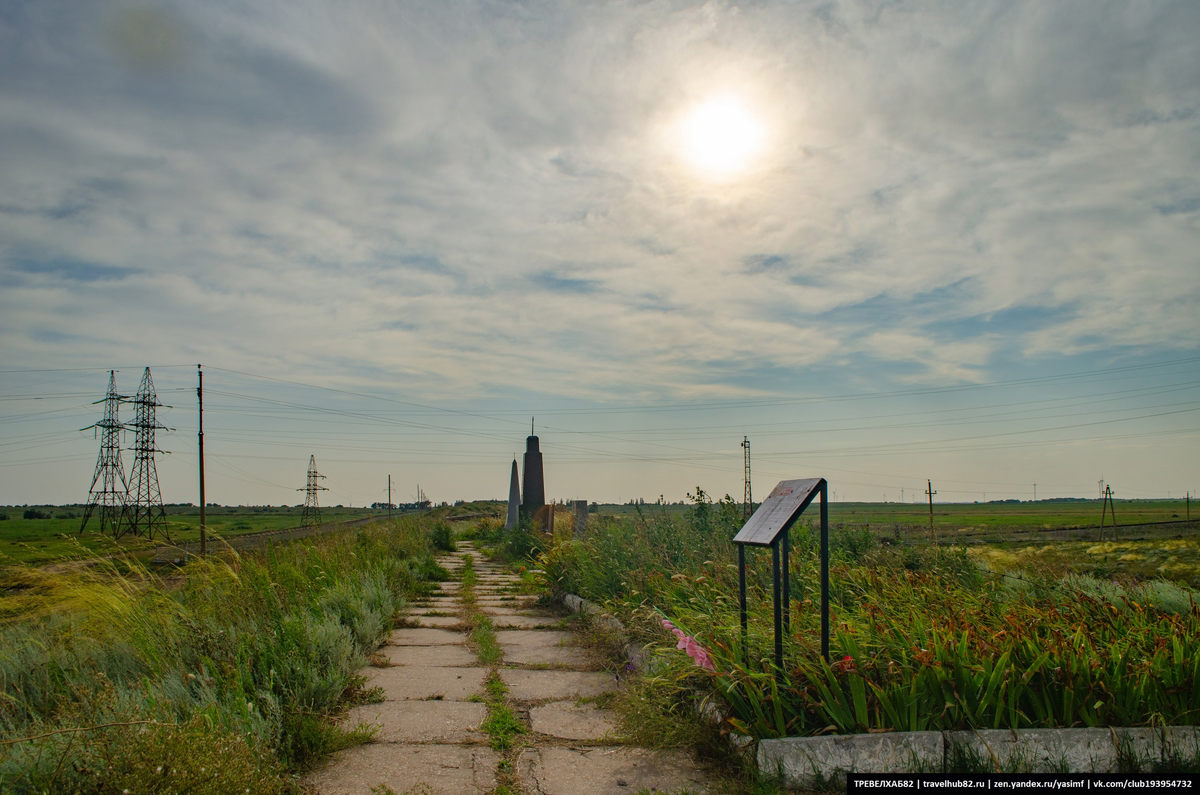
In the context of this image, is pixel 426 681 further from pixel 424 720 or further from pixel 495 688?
pixel 424 720

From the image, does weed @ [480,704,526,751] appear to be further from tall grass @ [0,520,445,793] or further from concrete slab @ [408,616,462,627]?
concrete slab @ [408,616,462,627]

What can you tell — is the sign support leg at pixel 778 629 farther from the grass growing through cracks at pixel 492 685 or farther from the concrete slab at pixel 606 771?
the grass growing through cracks at pixel 492 685

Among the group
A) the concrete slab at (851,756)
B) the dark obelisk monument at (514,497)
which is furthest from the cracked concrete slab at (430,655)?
the dark obelisk monument at (514,497)

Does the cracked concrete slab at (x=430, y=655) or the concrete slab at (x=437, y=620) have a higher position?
the cracked concrete slab at (x=430, y=655)

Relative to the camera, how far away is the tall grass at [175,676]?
2256mm

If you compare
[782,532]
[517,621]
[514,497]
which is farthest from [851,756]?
[514,497]

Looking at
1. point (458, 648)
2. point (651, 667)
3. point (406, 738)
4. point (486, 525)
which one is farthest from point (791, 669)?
point (486, 525)

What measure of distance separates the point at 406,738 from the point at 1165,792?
11.0 feet

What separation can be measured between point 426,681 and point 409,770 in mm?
1591

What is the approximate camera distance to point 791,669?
128 inches

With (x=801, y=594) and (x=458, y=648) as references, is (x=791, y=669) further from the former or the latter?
(x=458, y=648)

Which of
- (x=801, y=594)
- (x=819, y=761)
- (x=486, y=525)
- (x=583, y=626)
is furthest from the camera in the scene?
(x=486, y=525)

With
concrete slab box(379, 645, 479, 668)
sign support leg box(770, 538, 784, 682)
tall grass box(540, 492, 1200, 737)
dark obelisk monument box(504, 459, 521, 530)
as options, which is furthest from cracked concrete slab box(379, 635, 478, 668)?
dark obelisk monument box(504, 459, 521, 530)

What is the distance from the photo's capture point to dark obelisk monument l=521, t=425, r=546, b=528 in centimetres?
1744
